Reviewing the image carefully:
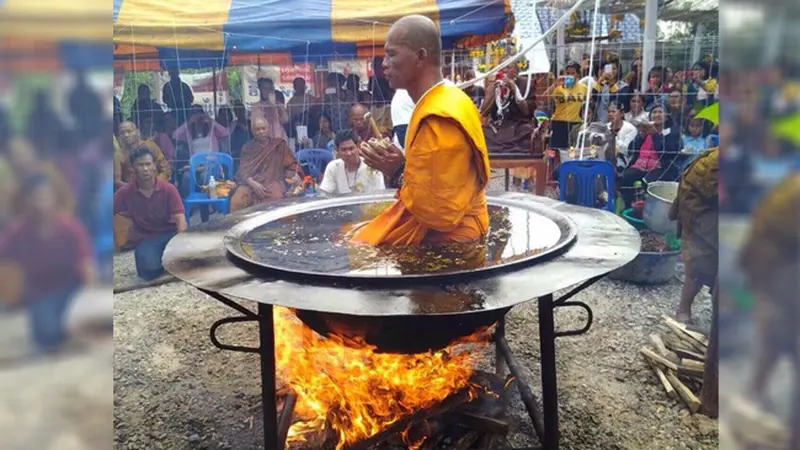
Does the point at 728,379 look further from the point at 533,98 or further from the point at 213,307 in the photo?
the point at 533,98

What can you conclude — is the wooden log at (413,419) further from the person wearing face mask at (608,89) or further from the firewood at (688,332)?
the person wearing face mask at (608,89)

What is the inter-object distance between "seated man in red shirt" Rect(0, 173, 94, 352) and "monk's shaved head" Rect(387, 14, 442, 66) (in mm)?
2549

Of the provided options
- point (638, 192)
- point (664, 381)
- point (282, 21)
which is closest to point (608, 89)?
point (638, 192)

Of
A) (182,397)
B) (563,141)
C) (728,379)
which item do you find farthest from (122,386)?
(563,141)

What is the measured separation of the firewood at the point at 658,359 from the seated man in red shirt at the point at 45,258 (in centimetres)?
420

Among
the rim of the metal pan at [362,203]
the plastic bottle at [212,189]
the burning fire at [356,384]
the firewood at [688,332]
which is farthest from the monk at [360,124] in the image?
the burning fire at [356,384]

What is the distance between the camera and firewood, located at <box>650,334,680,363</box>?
4199mm

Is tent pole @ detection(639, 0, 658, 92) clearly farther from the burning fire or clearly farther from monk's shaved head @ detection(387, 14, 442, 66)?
the burning fire

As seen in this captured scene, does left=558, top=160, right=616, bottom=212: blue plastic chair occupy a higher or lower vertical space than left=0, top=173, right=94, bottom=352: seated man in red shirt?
lower

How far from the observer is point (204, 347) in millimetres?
4867

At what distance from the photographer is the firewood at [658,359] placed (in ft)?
Answer: 13.4

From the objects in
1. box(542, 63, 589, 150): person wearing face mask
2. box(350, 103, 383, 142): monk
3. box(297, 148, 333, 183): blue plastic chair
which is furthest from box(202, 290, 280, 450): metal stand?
box(542, 63, 589, 150): person wearing face mask

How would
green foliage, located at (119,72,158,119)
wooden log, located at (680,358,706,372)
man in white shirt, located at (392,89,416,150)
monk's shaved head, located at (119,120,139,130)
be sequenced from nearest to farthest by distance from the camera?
wooden log, located at (680,358,706,372), man in white shirt, located at (392,89,416,150), monk's shaved head, located at (119,120,139,130), green foliage, located at (119,72,158,119)

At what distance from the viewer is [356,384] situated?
10.8 ft
